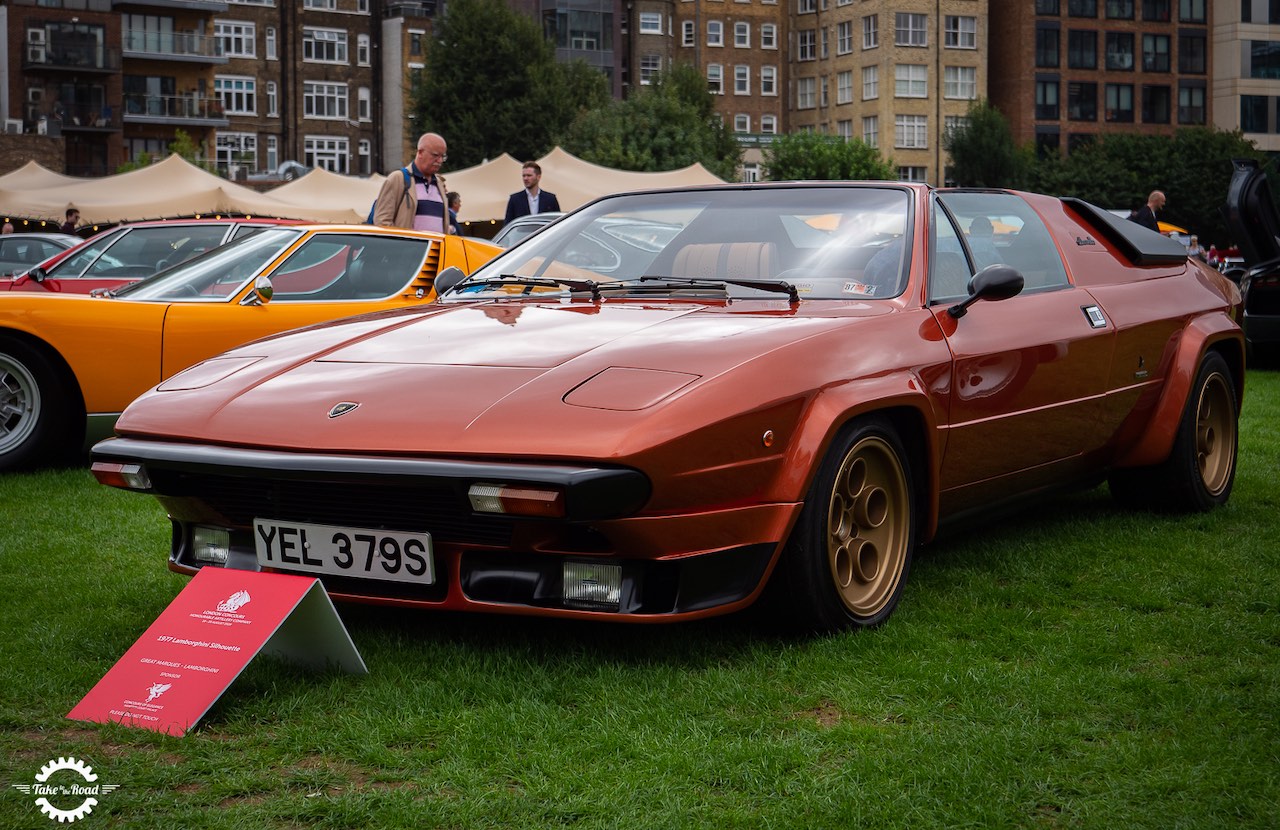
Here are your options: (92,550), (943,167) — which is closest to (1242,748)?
(92,550)

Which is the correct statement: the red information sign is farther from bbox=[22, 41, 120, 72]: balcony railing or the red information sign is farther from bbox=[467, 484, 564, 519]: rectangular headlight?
bbox=[22, 41, 120, 72]: balcony railing

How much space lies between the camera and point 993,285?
15.5 ft

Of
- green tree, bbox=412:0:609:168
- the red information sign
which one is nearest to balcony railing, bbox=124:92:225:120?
green tree, bbox=412:0:609:168

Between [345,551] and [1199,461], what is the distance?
3.92m

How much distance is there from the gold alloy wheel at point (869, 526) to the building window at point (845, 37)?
80293 millimetres

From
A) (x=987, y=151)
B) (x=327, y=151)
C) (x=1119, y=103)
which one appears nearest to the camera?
(x=327, y=151)

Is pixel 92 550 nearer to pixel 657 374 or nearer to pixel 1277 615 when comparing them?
pixel 657 374

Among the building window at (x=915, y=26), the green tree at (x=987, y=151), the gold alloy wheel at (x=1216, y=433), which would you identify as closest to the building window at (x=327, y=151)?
the building window at (x=915, y=26)

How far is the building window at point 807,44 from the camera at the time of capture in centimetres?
8512

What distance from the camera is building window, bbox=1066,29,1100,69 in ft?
263


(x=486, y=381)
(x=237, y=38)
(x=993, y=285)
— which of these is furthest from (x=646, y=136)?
(x=486, y=381)

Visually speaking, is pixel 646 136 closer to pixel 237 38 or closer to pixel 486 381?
pixel 237 38

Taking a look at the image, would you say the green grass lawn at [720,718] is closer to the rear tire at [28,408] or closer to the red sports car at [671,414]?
the red sports car at [671,414]

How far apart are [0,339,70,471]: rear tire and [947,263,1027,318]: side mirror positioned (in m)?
4.74
